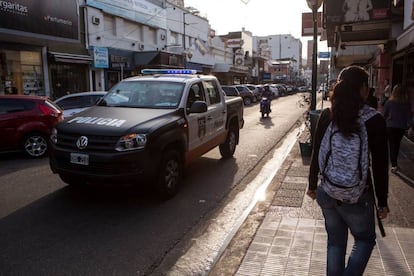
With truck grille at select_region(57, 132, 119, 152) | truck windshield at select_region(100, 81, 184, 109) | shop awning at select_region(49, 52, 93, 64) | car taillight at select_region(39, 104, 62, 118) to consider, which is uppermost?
shop awning at select_region(49, 52, 93, 64)

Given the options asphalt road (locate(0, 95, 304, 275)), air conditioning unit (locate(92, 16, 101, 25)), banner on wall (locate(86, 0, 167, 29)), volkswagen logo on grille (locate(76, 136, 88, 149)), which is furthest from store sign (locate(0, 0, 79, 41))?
volkswagen logo on grille (locate(76, 136, 88, 149))

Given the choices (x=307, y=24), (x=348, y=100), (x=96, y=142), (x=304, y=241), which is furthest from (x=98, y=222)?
(x=307, y=24)

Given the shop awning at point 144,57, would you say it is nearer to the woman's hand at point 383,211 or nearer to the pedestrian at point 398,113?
the pedestrian at point 398,113

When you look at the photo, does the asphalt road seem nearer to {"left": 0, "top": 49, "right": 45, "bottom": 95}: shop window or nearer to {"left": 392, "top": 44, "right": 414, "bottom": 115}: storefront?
{"left": 392, "top": 44, "right": 414, "bottom": 115}: storefront

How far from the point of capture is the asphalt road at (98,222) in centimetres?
397

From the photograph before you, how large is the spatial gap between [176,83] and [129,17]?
68.0 ft

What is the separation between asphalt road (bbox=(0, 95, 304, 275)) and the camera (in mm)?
3971

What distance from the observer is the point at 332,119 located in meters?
2.65

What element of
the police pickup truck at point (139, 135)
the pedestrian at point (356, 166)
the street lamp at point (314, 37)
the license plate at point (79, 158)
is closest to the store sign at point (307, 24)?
the street lamp at point (314, 37)

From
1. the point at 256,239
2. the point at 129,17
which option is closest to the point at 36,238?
the point at 256,239

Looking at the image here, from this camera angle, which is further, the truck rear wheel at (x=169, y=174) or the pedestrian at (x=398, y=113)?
the pedestrian at (x=398, y=113)

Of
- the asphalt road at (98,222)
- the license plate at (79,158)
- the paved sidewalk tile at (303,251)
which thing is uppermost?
the license plate at (79,158)

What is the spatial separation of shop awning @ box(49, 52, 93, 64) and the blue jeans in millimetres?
19042

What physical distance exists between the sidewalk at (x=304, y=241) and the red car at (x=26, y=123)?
19.7 ft
